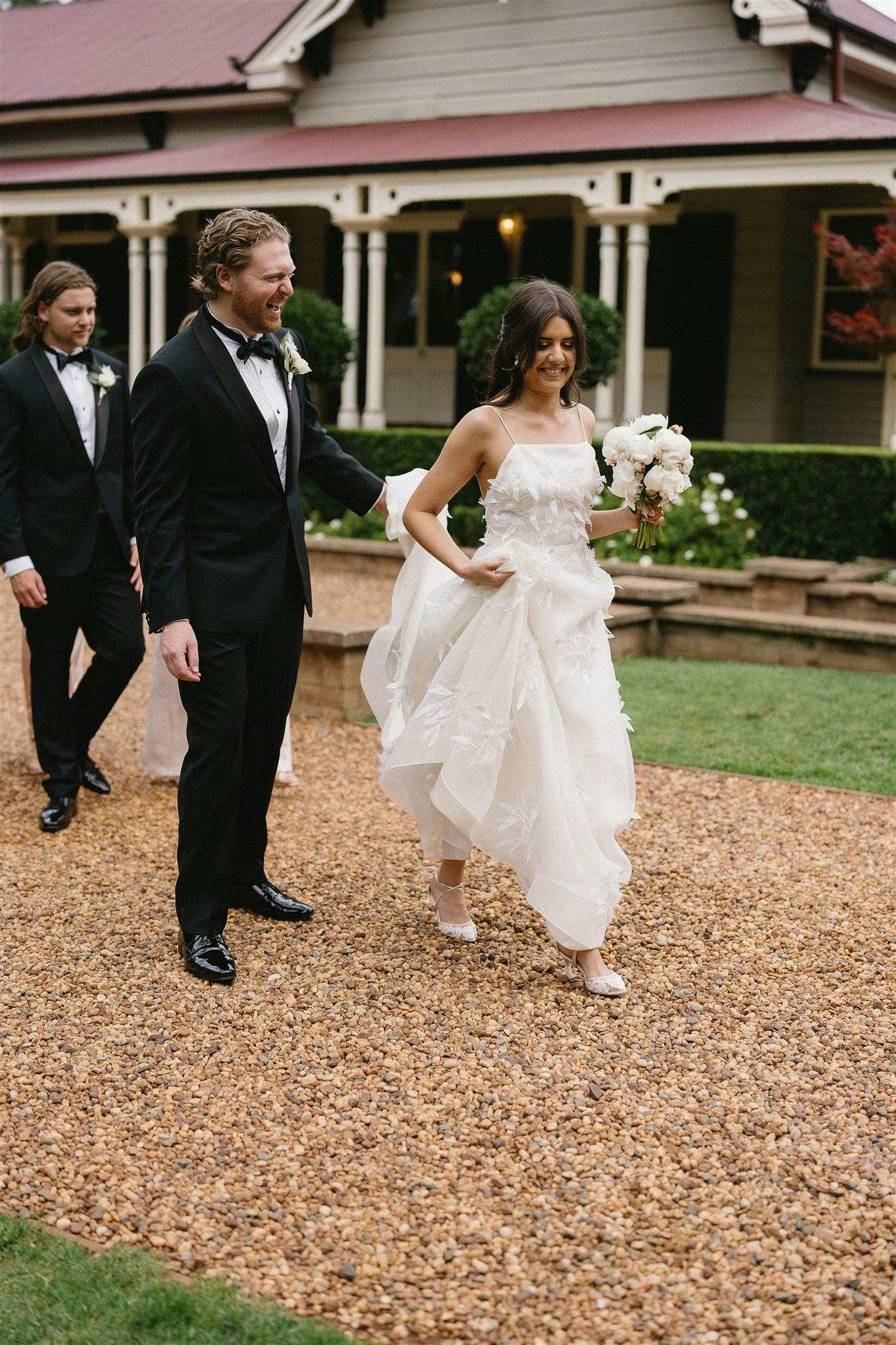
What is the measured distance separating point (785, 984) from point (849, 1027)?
318 millimetres

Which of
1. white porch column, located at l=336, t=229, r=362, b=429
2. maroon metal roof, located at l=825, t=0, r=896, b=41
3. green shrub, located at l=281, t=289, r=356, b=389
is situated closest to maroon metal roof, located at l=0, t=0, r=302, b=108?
white porch column, located at l=336, t=229, r=362, b=429

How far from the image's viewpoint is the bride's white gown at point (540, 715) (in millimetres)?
4270

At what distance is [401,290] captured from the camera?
1873 centimetres

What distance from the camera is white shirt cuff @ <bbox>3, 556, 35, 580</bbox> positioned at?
593 centimetres

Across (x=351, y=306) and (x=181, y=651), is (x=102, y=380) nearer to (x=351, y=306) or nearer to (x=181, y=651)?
(x=181, y=651)

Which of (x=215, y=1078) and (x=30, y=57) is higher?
(x=30, y=57)

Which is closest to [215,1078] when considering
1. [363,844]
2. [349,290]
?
[363,844]

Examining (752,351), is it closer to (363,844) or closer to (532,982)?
(363,844)

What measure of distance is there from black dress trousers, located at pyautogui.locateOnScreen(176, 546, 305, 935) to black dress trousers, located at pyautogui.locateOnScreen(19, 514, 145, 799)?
1.65 m

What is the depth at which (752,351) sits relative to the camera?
53.7 feet

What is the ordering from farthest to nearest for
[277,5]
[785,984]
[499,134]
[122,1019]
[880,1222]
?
[277,5] < [499,134] < [785,984] < [122,1019] < [880,1222]

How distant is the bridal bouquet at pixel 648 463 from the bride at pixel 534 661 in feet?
0.20

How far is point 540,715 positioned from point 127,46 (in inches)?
825

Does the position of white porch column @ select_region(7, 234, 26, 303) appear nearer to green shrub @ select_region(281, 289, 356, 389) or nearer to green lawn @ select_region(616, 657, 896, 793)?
green shrub @ select_region(281, 289, 356, 389)
